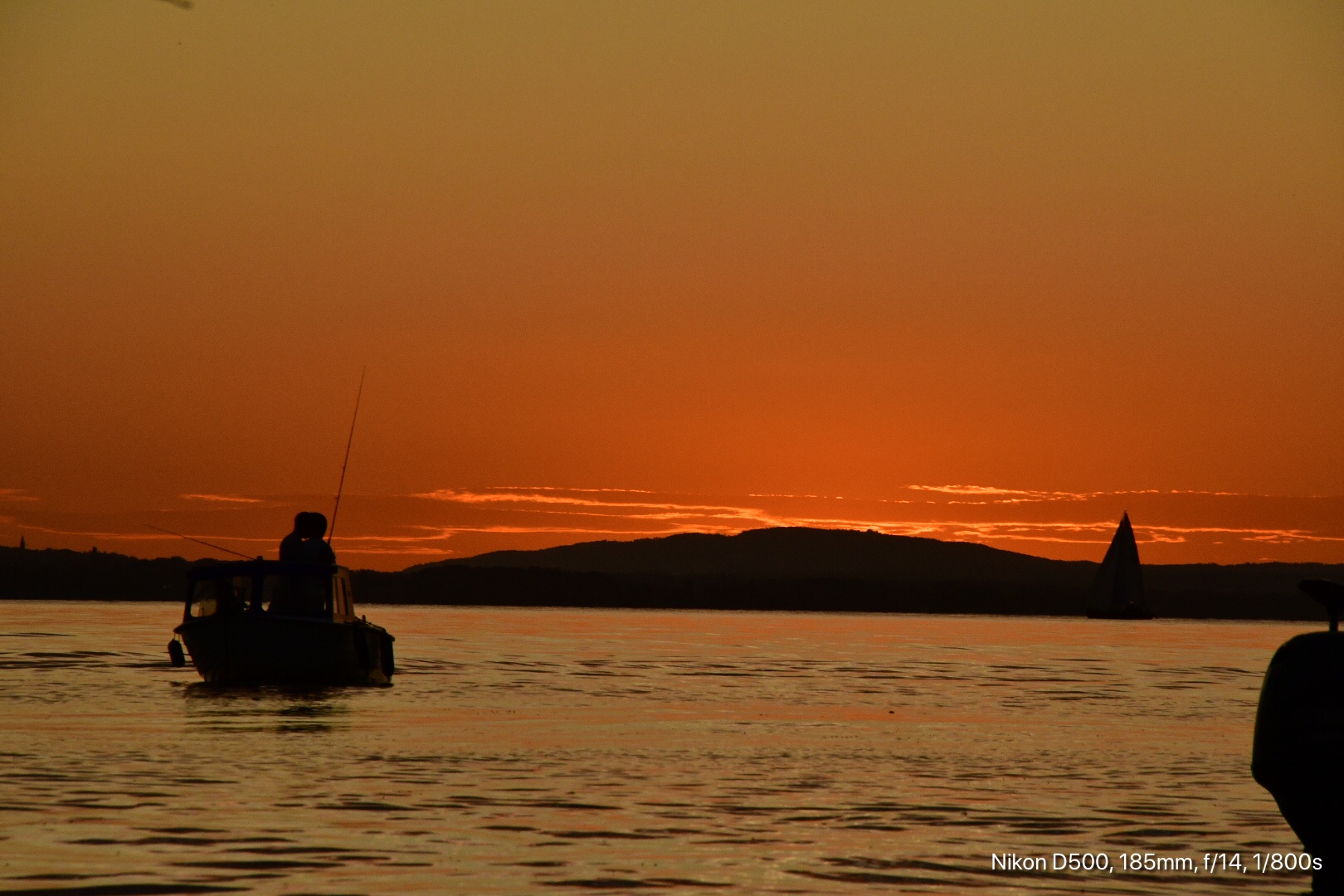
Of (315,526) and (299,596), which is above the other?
(315,526)

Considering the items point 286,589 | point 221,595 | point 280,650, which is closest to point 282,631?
point 280,650

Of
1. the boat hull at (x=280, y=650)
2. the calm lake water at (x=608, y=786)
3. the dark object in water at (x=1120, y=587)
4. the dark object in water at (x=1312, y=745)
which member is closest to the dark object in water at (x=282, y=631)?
the boat hull at (x=280, y=650)

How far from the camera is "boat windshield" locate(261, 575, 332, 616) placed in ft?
136

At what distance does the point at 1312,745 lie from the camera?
52.7 feet

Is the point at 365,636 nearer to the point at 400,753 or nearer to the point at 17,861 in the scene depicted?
the point at 400,753

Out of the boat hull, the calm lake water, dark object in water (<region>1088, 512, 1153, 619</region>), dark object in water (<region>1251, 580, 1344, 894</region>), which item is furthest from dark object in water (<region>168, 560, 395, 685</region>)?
dark object in water (<region>1088, 512, 1153, 619</region>)

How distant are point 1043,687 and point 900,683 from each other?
4.71 meters

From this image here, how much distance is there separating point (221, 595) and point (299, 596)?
7.16ft

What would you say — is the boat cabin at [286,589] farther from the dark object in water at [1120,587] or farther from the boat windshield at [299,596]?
the dark object in water at [1120,587]

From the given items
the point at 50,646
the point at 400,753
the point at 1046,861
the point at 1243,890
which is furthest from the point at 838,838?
the point at 50,646

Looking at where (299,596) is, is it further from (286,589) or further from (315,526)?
(315,526)

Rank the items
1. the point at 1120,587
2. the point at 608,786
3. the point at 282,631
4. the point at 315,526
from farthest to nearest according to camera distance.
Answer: the point at 1120,587 < the point at 315,526 < the point at 282,631 < the point at 608,786

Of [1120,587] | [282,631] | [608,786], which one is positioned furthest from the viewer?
[1120,587]

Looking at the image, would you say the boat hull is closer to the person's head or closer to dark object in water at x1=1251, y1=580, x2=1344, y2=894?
the person's head
